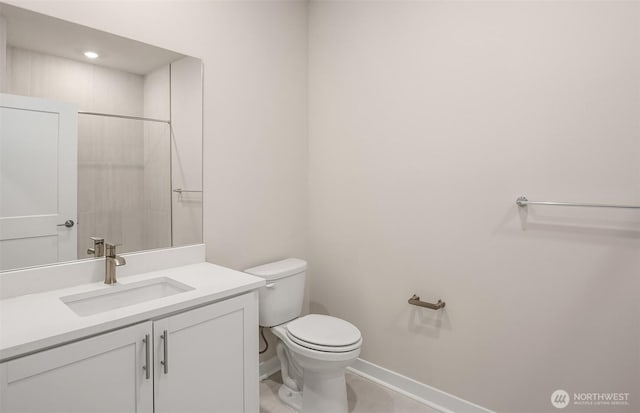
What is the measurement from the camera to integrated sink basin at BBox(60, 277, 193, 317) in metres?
1.43

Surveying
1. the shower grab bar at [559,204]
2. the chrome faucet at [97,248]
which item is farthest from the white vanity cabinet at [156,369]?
the shower grab bar at [559,204]

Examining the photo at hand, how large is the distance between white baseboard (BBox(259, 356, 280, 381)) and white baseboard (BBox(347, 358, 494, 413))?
49 cm

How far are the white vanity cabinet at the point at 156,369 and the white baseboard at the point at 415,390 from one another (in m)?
0.96

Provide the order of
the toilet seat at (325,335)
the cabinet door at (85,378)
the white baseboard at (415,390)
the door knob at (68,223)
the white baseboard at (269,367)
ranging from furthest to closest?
1. the white baseboard at (269,367)
2. the white baseboard at (415,390)
3. the toilet seat at (325,335)
4. the door knob at (68,223)
5. the cabinet door at (85,378)

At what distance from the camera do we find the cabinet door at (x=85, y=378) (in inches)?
39.0

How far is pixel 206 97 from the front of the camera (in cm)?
198

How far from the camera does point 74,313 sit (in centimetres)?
121

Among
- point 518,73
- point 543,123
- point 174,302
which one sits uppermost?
point 518,73

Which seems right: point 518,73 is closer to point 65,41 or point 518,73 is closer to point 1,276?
point 65,41

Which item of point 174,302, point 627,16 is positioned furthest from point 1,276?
point 627,16

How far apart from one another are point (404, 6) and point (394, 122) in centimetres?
66

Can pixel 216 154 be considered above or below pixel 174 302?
above

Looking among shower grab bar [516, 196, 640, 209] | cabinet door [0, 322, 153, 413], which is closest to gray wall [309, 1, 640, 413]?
shower grab bar [516, 196, 640, 209]

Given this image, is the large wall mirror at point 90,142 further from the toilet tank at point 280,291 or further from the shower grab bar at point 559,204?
the shower grab bar at point 559,204
